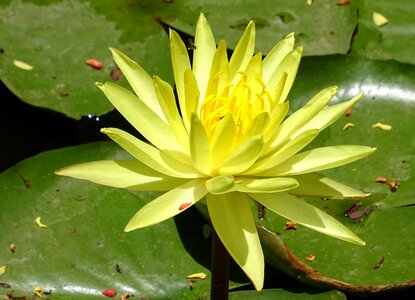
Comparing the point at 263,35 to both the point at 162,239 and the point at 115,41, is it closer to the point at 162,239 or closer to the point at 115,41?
the point at 115,41

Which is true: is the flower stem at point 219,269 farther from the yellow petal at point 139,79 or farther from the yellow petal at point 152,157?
the yellow petal at point 139,79

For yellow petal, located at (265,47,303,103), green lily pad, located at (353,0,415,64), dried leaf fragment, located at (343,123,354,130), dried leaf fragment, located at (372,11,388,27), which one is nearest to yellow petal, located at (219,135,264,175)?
yellow petal, located at (265,47,303,103)

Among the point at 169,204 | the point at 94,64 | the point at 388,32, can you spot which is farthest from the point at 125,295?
the point at 388,32

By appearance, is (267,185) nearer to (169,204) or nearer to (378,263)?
(169,204)

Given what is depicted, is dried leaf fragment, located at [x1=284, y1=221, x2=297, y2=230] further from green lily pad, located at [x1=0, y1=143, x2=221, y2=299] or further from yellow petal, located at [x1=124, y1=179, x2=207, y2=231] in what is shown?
yellow petal, located at [x1=124, y1=179, x2=207, y2=231]

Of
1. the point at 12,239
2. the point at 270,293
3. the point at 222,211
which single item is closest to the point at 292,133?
the point at 222,211
